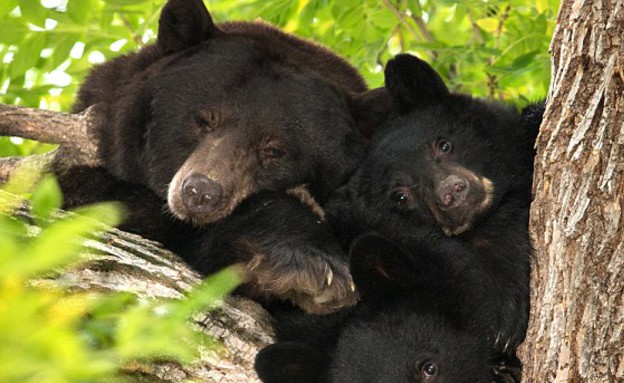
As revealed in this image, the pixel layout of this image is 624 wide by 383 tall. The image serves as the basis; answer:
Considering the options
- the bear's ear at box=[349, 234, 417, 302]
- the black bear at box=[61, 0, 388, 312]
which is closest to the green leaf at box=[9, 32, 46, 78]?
the black bear at box=[61, 0, 388, 312]

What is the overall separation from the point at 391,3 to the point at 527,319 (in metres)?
3.78

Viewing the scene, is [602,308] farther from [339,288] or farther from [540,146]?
[339,288]

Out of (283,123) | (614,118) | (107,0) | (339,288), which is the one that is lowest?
(339,288)

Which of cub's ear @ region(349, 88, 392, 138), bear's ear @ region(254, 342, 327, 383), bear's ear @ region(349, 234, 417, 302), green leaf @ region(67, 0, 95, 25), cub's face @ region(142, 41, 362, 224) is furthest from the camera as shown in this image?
green leaf @ region(67, 0, 95, 25)

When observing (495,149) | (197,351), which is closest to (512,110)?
(495,149)

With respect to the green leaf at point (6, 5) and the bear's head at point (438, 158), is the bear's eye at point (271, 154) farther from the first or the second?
the green leaf at point (6, 5)

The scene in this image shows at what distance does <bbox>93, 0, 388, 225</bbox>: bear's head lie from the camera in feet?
16.8

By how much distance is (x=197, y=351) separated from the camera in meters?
3.48

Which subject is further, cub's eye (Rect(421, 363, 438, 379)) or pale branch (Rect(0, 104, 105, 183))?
pale branch (Rect(0, 104, 105, 183))

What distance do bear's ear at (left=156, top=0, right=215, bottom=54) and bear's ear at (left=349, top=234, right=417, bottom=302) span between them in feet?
7.11

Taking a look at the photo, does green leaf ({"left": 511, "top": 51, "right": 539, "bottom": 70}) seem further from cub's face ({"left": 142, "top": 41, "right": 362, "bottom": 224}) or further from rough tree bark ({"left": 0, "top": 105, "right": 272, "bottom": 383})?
rough tree bark ({"left": 0, "top": 105, "right": 272, "bottom": 383})

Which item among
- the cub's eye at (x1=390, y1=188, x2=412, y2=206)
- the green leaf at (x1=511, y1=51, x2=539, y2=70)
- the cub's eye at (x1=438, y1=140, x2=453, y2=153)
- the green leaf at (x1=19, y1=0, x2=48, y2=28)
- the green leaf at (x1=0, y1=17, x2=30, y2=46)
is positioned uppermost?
the green leaf at (x1=19, y1=0, x2=48, y2=28)

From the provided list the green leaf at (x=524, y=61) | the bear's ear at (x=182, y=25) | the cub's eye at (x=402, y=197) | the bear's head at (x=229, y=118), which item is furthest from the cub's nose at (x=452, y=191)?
the bear's ear at (x=182, y=25)

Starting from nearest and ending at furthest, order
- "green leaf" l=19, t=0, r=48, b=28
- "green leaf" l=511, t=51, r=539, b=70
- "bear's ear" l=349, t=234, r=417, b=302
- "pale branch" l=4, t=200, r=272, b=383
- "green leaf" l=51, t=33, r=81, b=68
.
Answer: "pale branch" l=4, t=200, r=272, b=383, "bear's ear" l=349, t=234, r=417, b=302, "green leaf" l=19, t=0, r=48, b=28, "green leaf" l=511, t=51, r=539, b=70, "green leaf" l=51, t=33, r=81, b=68
